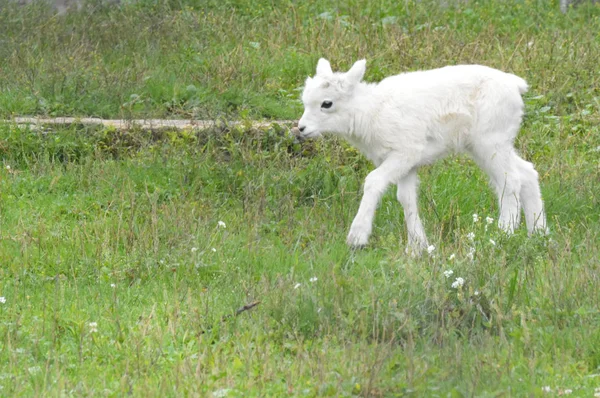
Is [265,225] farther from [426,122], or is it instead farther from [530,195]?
[530,195]

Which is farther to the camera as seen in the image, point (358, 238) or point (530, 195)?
point (530, 195)

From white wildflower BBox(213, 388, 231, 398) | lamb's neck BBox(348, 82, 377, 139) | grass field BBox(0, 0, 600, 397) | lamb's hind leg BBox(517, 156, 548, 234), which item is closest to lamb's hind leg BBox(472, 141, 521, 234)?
lamb's hind leg BBox(517, 156, 548, 234)

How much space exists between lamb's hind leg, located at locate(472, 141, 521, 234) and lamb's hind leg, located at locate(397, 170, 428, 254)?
558 mm

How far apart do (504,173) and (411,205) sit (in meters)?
0.77

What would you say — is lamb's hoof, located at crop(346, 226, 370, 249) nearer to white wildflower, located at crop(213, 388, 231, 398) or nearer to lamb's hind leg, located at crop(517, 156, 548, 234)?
lamb's hind leg, located at crop(517, 156, 548, 234)

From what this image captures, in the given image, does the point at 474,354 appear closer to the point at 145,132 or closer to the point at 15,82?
the point at 145,132

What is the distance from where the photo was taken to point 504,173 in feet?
27.0

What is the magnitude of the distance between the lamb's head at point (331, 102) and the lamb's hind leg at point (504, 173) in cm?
106

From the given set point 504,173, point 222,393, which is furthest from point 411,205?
point 222,393

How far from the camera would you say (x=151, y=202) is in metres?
8.20

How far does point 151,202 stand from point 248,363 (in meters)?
3.17

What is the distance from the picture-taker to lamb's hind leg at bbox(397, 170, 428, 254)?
801 centimetres

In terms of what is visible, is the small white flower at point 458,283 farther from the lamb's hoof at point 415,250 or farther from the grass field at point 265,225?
the lamb's hoof at point 415,250

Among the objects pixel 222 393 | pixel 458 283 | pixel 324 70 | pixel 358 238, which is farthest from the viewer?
pixel 324 70
